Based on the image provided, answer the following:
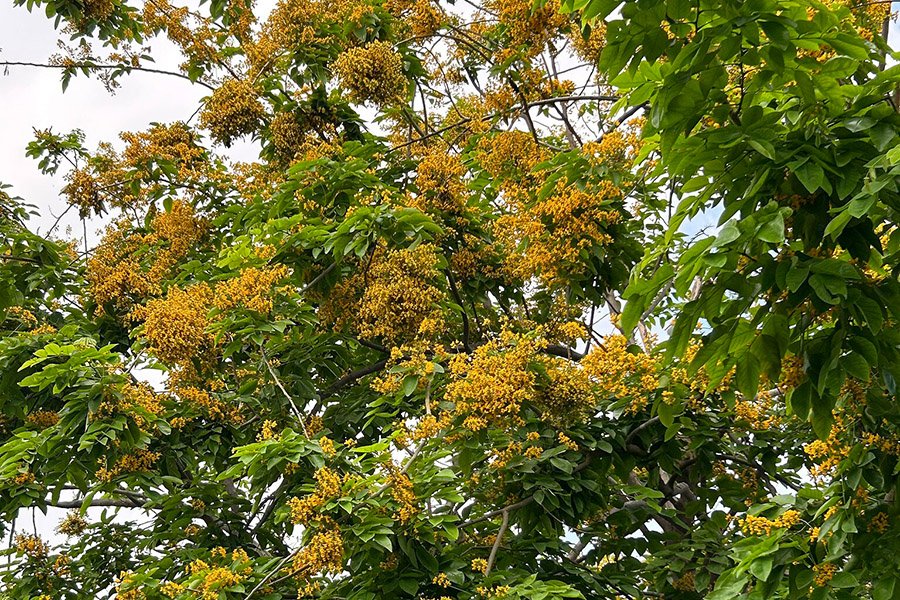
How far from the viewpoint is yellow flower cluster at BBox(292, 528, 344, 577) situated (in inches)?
145

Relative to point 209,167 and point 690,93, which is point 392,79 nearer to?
point 209,167

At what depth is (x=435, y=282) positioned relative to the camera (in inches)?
198

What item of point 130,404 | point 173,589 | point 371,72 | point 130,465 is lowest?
point 173,589

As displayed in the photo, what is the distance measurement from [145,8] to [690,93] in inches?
224

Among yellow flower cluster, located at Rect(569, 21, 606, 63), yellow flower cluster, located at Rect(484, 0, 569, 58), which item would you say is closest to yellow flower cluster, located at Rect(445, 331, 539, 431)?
yellow flower cluster, located at Rect(484, 0, 569, 58)

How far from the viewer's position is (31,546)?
5992 millimetres

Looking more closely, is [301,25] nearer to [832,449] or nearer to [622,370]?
[622,370]

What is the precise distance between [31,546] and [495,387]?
3.67 m

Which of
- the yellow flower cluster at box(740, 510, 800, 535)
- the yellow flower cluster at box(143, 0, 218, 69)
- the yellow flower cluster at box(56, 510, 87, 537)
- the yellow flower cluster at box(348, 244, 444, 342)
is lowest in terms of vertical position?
the yellow flower cluster at box(740, 510, 800, 535)

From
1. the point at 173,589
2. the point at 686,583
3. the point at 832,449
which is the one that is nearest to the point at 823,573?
Answer: the point at 832,449

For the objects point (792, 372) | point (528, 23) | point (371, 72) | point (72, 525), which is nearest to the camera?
point (792, 372)

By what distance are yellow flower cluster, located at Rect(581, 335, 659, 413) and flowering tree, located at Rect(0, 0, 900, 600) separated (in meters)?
0.02

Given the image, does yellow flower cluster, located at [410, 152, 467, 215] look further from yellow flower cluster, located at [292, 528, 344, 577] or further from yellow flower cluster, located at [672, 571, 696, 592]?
yellow flower cluster, located at [672, 571, 696, 592]

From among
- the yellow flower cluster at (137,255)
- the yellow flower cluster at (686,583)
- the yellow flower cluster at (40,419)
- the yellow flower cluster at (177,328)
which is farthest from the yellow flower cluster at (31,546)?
the yellow flower cluster at (686,583)
